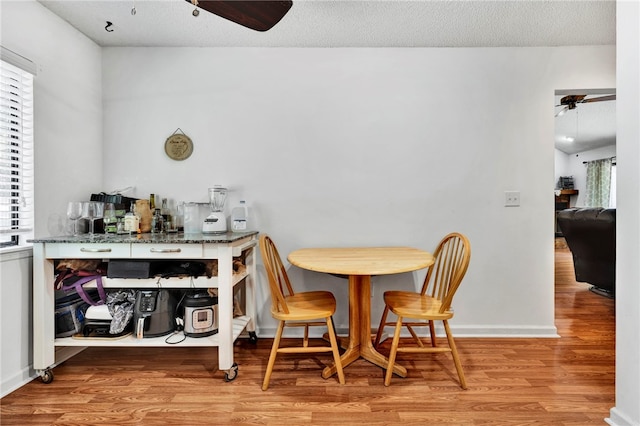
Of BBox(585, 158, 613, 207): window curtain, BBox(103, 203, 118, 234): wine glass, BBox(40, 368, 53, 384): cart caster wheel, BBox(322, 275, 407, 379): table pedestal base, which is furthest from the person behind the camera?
BBox(585, 158, 613, 207): window curtain

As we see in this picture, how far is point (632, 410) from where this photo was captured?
146cm

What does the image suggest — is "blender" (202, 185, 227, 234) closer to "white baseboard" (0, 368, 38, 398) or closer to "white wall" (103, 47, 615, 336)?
"white wall" (103, 47, 615, 336)

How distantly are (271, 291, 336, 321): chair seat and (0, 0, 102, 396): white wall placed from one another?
4.88ft

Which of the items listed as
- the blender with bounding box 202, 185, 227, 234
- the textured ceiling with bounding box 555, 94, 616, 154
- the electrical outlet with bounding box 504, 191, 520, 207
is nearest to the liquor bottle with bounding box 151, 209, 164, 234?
the blender with bounding box 202, 185, 227, 234

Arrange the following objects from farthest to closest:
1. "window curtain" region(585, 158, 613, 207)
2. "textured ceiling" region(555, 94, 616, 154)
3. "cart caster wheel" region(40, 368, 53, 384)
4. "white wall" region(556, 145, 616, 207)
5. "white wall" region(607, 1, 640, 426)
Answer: "white wall" region(556, 145, 616, 207) → "window curtain" region(585, 158, 613, 207) → "textured ceiling" region(555, 94, 616, 154) → "cart caster wheel" region(40, 368, 53, 384) → "white wall" region(607, 1, 640, 426)

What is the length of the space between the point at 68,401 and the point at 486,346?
2.66 meters

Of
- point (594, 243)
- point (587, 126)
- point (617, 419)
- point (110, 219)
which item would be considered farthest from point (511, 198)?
point (587, 126)

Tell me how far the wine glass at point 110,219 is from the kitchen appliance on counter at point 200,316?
76cm

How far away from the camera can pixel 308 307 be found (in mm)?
1954

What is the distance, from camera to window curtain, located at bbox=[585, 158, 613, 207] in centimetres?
743

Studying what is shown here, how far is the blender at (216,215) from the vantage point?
2.22 metres

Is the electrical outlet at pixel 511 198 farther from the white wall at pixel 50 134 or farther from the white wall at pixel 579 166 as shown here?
the white wall at pixel 579 166

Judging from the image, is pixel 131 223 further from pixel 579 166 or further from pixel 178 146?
pixel 579 166

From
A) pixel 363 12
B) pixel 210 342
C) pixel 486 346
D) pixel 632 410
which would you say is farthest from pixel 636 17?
pixel 210 342
